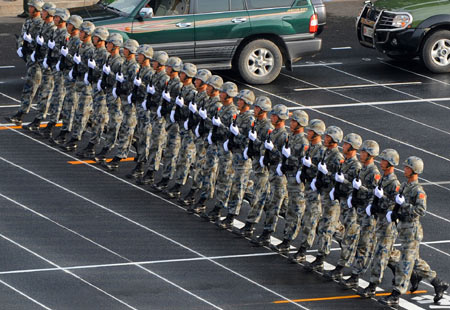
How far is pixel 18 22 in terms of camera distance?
28000mm

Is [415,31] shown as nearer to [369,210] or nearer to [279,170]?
[279,170]

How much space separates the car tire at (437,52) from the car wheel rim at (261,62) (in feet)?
9.72

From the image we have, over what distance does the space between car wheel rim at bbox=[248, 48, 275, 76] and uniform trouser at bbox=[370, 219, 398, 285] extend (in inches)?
346

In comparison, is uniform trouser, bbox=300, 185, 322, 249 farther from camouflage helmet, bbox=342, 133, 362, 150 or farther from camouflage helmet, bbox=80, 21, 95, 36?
camouflage helmet, bbox=80, 21, 95, 36

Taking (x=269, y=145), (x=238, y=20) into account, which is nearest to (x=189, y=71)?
(x=269, y=145)

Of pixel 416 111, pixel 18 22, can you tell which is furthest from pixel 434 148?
pixel 18 22

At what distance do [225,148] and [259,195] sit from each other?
847mm

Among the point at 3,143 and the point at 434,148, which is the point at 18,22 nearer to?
the point at 3,143

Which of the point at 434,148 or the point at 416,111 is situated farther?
the point at 416,111

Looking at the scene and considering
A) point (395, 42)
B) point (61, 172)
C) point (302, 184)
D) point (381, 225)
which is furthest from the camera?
point (395, 42)

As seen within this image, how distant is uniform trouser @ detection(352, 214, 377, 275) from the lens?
1488cm

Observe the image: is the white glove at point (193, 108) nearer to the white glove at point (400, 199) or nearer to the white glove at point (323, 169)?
the white glove at point (323, 169)

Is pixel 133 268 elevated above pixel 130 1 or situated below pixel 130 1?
below

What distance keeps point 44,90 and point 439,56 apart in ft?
26.0
